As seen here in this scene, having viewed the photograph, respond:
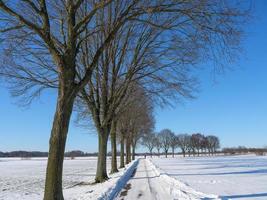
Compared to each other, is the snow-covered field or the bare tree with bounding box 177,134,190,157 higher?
the bare tree with bounding box 177,134,190,157

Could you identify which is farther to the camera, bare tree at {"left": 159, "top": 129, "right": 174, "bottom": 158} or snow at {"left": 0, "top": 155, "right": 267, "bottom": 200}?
bare tree at {"left": 159, "top": 129, "right": 174, "bottom": 158}

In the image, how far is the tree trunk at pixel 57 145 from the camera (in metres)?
11.0

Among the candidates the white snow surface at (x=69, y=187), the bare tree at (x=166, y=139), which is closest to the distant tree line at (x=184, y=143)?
the bare tree at (x=166, y=139)

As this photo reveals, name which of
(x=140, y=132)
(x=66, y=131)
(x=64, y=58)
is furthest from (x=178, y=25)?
(x=140, y=132)

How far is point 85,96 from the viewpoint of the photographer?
22.3m

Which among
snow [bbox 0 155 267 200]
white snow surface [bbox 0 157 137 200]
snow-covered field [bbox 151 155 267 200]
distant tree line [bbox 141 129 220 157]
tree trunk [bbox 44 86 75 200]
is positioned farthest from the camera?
distant tree line [bbox 141 129 220 157]

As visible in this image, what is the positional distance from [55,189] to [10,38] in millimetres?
5378

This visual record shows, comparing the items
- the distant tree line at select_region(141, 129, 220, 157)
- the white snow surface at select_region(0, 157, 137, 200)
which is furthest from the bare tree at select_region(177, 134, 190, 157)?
the white snow surface at select_region(0, 157, 137, 200)

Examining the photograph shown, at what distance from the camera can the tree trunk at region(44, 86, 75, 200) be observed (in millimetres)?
10956

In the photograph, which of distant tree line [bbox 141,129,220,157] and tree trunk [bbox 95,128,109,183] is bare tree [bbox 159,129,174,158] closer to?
distant tree line [bbox 141,129,220,157]

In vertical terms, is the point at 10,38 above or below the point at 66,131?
above

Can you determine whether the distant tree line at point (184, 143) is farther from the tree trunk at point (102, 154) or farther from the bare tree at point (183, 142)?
the tree trunk at point (102, 154)

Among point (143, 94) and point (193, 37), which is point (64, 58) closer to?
point (193, 37)

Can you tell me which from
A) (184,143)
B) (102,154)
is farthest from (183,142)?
(102,154)
